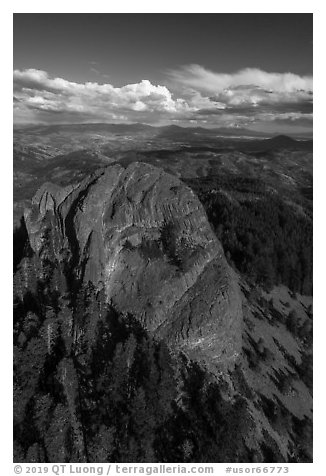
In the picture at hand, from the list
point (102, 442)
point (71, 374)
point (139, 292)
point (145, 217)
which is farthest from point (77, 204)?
point (102, 442)

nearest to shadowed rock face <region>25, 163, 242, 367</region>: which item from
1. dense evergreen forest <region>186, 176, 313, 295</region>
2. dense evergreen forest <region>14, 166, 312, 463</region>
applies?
dense evergreen forest <region>14, 166, 312, 463</region>

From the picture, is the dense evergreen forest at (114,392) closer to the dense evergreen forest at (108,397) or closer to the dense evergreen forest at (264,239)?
the dense evergreen forest at (108,397)

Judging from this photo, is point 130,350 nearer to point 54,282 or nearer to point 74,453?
point 74,453

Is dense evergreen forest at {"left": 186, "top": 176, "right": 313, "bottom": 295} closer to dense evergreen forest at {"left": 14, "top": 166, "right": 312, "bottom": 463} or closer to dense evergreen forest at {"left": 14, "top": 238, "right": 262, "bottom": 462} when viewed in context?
dense evergreen forest at {"left": 14, "top": 166, "right": 312, "bottom": 463}

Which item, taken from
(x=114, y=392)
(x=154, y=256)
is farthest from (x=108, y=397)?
(x=154, y=256)

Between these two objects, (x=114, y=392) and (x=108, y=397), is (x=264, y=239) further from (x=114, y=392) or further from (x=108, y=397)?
(x=108, y=397)
